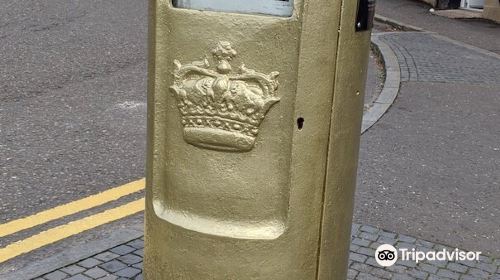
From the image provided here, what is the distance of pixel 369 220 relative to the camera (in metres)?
4.28

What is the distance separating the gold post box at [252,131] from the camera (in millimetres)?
2322

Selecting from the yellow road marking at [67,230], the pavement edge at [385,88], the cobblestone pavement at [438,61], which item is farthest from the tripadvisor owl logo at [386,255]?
the cobblestone pavement at [438,61]

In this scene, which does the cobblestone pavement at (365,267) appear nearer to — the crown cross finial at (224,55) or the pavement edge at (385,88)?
the crown cross finial at (224,55)

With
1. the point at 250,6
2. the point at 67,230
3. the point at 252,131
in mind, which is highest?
the point at 250,6

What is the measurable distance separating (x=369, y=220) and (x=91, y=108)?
2.92 metres

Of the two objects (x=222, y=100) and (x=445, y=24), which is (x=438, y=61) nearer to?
(x=445, y=24)

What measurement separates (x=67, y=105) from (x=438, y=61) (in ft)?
16.3

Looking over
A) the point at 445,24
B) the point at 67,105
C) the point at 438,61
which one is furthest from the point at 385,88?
the point at 445,24

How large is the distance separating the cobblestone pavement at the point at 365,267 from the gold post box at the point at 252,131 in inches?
38.3

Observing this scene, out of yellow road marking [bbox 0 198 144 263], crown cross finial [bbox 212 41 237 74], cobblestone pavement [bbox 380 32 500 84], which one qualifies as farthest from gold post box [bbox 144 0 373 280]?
cobblestone pavement [bbox 380 32 500 84]

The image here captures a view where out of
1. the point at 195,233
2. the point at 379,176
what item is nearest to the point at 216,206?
the point at 195,233

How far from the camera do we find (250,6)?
91.4 inches

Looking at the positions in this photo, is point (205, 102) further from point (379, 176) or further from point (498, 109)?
point (498, 109)

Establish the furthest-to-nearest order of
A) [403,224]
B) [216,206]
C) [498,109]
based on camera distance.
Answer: [498,109] < [403,224] < [216,206]
